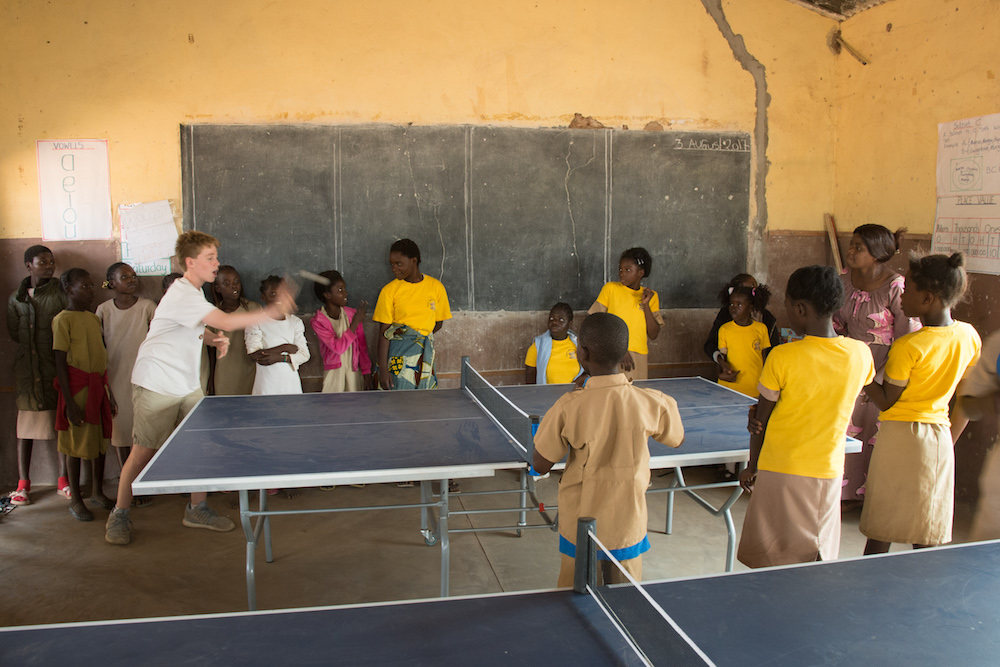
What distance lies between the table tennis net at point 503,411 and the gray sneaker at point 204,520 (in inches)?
66.7

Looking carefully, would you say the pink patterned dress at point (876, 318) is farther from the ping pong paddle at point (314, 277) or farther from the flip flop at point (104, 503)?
the flip flop at point (104, 503)

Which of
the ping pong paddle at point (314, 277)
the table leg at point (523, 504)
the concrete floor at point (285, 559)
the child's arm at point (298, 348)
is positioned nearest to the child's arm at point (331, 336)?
the child's arm at point (298, 348)

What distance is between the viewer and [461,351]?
5.42 meters

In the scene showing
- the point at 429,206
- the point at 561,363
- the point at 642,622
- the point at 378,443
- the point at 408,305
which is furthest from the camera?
the point at 429,206

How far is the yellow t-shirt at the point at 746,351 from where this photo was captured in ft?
15.8

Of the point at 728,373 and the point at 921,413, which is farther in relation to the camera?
the point at 728,373

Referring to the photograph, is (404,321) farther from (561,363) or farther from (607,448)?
(607,448)

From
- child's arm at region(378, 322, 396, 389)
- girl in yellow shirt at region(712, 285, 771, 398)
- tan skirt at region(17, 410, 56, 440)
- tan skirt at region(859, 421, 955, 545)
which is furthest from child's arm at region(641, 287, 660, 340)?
tan skirt at region(17, 410, 56, 440)

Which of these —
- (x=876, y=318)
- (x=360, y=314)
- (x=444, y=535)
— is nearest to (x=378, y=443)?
(x=444, y=535)

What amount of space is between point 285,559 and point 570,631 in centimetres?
278

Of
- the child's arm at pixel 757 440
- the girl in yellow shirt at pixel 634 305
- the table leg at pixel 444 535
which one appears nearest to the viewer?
the child's arm at pixel 757 440

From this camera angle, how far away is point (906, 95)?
504 cm

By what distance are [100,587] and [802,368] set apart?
3.49 meters

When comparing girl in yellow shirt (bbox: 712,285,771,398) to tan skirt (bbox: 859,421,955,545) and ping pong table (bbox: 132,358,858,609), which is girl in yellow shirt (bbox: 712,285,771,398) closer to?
ping pong table (bbox: 132,358,858,609)
